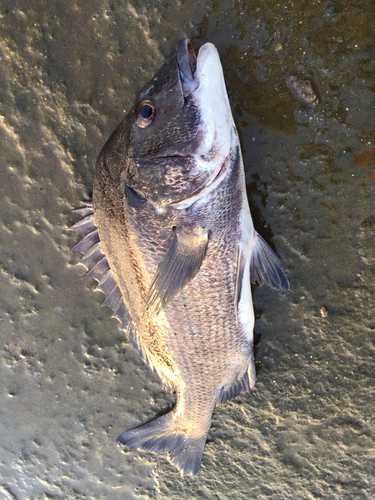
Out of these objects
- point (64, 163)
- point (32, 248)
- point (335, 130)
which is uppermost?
point (335, 130)

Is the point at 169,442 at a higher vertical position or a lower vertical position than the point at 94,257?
lower

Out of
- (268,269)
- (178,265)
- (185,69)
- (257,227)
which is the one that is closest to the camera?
(185,69)

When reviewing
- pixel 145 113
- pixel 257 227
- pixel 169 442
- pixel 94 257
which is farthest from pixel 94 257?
pixel 169 442

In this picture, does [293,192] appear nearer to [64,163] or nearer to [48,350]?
[64,163]

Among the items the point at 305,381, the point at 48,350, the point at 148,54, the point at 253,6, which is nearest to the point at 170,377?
the point at 305,381

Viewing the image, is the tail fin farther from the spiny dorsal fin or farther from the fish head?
the fish head

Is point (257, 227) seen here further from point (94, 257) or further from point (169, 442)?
point (169, 442)

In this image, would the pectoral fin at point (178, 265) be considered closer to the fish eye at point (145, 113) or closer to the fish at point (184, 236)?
the fish at point (184, 236)
